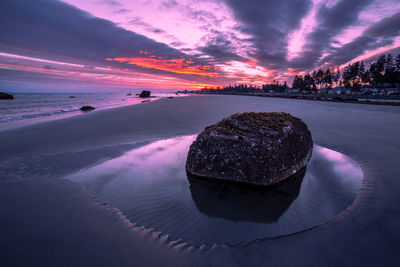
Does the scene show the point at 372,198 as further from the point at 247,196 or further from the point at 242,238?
the point at 242,238

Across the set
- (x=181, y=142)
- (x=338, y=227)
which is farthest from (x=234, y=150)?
(x=181, y=142)

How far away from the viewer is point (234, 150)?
4.10m

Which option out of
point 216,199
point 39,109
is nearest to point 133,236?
point 216,199

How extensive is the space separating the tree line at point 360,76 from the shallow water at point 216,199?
113384mm

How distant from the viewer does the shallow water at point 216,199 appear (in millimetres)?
2984

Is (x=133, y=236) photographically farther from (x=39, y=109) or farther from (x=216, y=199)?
(x=39, y=109)

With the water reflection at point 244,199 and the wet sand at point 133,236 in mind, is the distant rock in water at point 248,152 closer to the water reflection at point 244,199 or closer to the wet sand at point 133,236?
the water reflection at point 244,199

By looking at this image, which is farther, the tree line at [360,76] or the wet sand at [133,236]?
the tree line at [360,76]

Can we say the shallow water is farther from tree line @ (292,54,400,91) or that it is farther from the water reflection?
tree line @ (292,54,400,91)

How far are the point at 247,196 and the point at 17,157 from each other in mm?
8909

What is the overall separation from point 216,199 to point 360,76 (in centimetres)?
12861

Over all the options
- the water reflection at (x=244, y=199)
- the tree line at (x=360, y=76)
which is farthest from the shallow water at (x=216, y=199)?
the tree line at (x=360, y=76)

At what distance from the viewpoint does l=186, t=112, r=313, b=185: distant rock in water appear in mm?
3967

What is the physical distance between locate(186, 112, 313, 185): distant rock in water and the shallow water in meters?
0.31
